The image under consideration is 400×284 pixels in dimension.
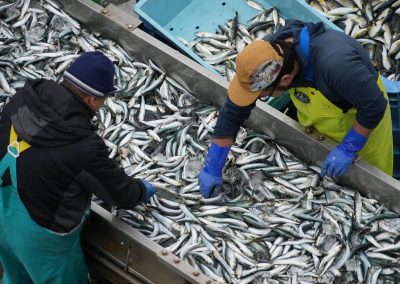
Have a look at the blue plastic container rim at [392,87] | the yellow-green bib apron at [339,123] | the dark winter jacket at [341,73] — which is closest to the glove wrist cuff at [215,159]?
the dark winter jacket at [341,73]

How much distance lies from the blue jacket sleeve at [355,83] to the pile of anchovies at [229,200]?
3.18 feet

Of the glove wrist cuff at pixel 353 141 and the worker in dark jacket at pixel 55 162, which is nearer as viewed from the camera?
the worker in dark jacket at pixel 55 162

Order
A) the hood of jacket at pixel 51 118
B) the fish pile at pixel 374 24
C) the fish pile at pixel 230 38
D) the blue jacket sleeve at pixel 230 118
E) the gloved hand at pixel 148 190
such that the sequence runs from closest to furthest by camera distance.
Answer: the hood of jacket at pixel 51 118
the blue jacket sleeve at pixel 230 118
the gloved hand at pixel 148 190
the fish pile at pixel 230 38
the fish pile at pixel 374 24

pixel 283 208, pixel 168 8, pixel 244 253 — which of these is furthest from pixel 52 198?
pixel 168 8

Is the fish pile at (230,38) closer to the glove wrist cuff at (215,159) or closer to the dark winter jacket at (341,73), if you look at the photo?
the glove wrist cuff at (215,159)

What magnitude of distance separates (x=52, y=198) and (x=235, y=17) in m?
3.16

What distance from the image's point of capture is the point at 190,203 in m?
5.01

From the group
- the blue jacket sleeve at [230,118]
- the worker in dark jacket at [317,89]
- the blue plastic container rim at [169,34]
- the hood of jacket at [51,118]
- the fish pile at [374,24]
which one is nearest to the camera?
the hood of jacket at [51,118]

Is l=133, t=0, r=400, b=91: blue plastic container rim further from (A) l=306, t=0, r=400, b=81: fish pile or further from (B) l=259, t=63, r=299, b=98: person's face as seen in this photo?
(B) l=259, t=63, r=299, b=98: person's face

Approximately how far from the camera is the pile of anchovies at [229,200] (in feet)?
15.2

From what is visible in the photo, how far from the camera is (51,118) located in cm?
386

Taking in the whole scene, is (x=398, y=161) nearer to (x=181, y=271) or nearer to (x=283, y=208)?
(x=283, y=208)

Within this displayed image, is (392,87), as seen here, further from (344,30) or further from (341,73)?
(341,73)

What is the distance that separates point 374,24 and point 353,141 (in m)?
2.20
